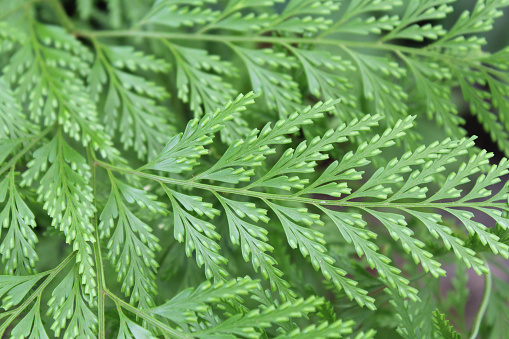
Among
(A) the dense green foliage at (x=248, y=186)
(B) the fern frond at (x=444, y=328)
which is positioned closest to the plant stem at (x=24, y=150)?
(A) the dense green foliage at (x=248, y=186)

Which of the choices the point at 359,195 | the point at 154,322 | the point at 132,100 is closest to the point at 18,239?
the point at 154,322

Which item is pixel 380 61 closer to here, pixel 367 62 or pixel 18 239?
pixel 367 62

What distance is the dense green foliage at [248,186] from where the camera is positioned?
2.74ft

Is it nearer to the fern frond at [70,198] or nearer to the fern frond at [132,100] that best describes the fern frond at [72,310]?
the fern frond at [70,198]

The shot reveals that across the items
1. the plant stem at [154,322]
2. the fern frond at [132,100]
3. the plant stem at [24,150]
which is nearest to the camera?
the plant stem at [154,322]

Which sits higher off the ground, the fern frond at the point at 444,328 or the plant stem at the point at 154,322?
the plant stem at the point at 154,322

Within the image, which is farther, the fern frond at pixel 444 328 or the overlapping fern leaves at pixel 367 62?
the overlapping fern leaves at pixel 367 62

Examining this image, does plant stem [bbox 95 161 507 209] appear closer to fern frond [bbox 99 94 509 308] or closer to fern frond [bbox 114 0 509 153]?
fern frond [bbox 99 94 509 308]

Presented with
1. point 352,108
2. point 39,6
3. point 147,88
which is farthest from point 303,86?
point 39,6

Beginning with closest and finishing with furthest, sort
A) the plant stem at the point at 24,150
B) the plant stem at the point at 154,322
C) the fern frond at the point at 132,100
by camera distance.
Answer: the plant stem at the point at 154,322 < the plant stem at the point at 24,150 < the fern frond at the point at 132,100

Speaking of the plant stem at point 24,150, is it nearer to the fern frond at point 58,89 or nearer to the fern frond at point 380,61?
the fern frond at point 58,89

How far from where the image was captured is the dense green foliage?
0.83 m

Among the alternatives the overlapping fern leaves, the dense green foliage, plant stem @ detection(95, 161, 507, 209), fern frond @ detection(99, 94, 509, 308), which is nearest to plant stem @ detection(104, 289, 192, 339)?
the dense green foliage

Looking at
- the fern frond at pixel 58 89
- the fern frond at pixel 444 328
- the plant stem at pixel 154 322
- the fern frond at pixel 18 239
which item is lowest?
the fern frond at pixel 444 328
